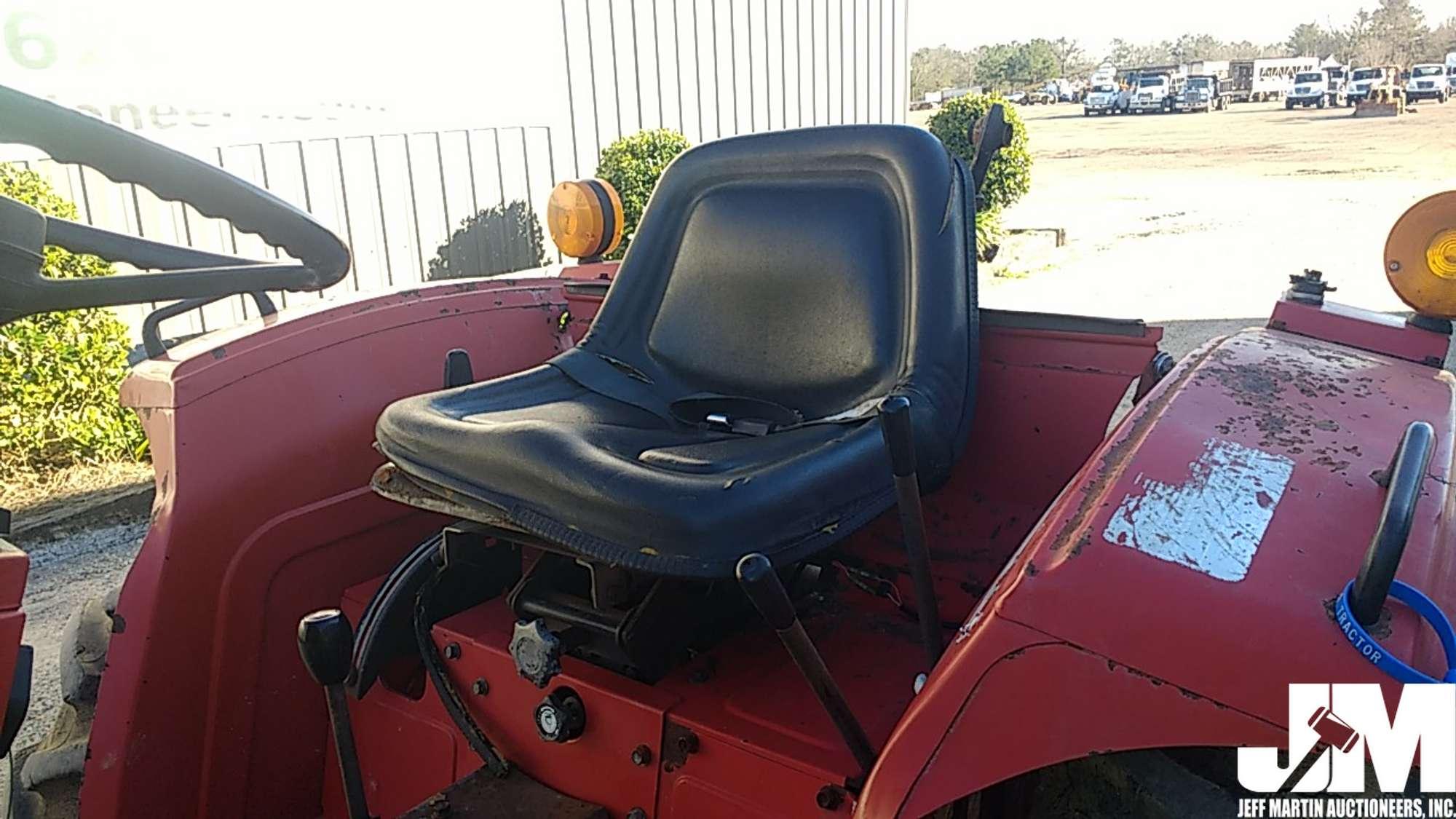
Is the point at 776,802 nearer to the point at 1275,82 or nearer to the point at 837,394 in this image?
the point at 837,394

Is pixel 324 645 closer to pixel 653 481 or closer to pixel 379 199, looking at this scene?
pixel 653 481

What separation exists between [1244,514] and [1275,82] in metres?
49.2

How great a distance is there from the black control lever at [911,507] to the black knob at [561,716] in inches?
21.1

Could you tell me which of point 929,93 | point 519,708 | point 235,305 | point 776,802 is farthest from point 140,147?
point 929,93

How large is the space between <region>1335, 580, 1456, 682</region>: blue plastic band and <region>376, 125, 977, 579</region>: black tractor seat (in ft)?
1.87

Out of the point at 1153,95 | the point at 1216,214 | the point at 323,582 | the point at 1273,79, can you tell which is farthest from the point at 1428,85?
the point at 323,582

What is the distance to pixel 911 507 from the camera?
3.46 ft

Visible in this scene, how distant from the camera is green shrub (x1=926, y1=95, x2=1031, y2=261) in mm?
8609

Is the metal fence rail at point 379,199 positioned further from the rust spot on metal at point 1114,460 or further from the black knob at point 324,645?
the rust spot on metal at point 1114,460

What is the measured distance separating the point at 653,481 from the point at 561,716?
1.33 ft

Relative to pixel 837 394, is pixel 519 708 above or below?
below

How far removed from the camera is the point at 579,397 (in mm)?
1691

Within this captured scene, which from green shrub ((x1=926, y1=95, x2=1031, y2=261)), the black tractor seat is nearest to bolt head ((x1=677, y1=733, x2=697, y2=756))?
the black tractor seat

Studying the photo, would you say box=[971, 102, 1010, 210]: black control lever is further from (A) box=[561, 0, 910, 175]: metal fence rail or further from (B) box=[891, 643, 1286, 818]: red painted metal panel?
(A) box=[561, 0, 910, 175]: metal fence rail
